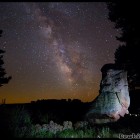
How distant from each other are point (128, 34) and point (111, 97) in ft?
18.7

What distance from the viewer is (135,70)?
22.6 metres

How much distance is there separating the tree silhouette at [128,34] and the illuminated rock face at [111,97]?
2.90 m

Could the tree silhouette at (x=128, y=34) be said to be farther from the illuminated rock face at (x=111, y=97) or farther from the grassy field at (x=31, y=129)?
the grassy field at (x=31, y=129)

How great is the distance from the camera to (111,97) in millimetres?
18500

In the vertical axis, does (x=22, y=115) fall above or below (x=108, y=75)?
below

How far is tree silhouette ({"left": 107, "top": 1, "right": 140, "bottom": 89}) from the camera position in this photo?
1986 centimetres

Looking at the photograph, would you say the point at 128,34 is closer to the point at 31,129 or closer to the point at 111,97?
the point at 111,97

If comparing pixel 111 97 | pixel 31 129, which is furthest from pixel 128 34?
pixel 31 129

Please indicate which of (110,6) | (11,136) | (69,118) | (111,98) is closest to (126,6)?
(110,6)

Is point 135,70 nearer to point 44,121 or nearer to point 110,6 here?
point 110,6

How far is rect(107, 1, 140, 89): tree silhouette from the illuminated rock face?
2.90m

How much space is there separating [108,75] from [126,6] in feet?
16.4

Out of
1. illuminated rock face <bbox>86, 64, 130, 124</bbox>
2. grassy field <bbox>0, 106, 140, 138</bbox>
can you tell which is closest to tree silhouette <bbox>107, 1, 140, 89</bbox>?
illuminated rock face <bbox>86, 64, 130, 124</bbox>

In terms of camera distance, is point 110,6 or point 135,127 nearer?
point 135,127
